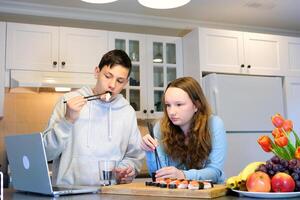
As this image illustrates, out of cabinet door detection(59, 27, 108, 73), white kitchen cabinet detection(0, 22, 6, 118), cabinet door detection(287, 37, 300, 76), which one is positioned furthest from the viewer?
cabinet door detection(287, 37, 300, 76)

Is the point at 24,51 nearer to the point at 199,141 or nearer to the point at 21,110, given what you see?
the point at 21,110

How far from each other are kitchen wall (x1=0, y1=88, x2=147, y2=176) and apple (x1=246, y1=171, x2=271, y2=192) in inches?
96.7

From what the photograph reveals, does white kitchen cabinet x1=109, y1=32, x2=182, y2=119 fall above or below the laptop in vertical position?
above

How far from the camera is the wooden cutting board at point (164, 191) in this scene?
1187mm

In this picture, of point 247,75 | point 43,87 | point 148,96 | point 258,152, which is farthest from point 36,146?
point 247,75

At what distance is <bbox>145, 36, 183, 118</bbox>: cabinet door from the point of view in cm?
365

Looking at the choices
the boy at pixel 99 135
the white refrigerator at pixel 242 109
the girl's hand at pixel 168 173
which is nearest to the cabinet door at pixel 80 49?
the white refrigerator at pixel 242 109

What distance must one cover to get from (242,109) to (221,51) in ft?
2.00

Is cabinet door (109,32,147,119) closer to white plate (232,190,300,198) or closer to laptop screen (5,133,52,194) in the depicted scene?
laptop screen (5,133,52,194)

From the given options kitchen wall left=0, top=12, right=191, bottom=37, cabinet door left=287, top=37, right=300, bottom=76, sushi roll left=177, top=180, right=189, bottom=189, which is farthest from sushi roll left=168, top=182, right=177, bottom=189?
cabinet door left=287, top=37, right=300, bottom=76

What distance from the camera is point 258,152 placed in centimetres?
353

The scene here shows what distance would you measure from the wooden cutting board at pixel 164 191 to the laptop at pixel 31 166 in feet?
0.28

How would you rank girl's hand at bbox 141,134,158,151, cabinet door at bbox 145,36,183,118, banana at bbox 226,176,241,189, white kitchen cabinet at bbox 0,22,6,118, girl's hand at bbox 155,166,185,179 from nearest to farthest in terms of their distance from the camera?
banana at bbox 226,176,241,189
girl's hand at bbox 155,166,185,179
girl's hand at bbox 141,134,158,151
white kitchen cabinet at bbox 0,22,6,118
cabinet door at bbox 145,36,183,118

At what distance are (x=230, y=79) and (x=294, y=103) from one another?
87 centimetres
